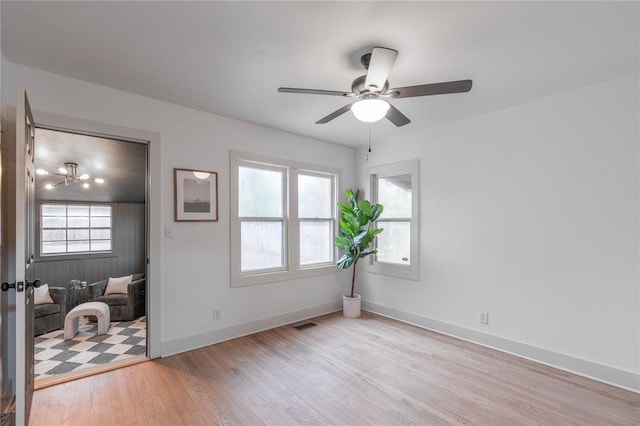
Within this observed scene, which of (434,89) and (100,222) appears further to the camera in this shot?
(100,222)

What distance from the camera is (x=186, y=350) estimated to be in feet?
10.1

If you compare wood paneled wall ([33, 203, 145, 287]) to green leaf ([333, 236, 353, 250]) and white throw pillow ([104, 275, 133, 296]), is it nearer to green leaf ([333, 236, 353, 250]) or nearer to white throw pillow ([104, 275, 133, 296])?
white throw pillow ([104, 275, 133, 296])

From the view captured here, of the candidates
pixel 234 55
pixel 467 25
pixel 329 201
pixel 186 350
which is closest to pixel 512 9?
pixel 467 25

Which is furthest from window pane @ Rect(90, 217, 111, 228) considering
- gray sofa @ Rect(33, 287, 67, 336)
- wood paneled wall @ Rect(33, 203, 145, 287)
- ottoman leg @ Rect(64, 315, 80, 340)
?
ottoman leg @ Rect(64, 315, 80, 340)

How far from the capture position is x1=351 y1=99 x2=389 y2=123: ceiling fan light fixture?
2123 mm

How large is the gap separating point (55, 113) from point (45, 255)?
4.32 m

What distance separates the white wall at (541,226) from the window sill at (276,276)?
124 centimetres

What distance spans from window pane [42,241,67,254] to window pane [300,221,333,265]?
4.68m

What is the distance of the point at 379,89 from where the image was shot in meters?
2.05

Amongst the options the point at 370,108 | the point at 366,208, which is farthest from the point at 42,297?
the point at 370,108

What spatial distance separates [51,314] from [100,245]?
2426mm

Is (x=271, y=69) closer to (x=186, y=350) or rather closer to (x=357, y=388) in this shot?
(x=357, y=388)

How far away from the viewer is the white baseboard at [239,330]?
119 inches

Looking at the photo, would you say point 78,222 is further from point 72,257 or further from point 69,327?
point 69,327
